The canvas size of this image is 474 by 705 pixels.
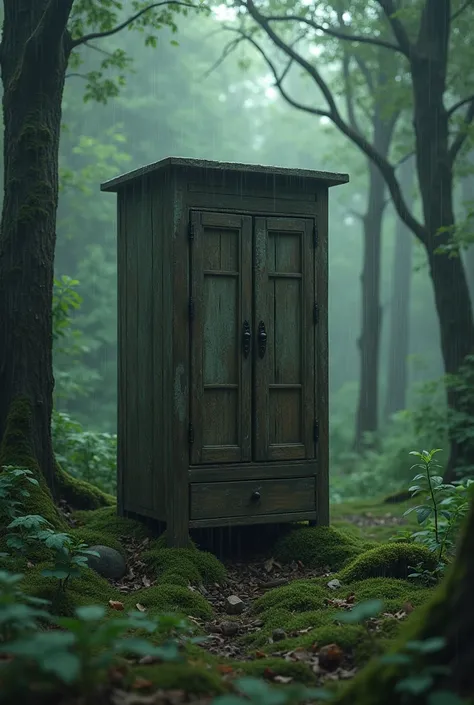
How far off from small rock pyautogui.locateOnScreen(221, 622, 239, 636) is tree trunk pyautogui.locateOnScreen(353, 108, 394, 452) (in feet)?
43.1

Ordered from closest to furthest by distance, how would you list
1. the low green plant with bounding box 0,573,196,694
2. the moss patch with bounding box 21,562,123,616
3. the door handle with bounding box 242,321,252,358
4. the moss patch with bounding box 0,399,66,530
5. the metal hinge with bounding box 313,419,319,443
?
the low green plant with bounding box 0,573,196,694, the moss patch with bounding box 21,562,123,616, the moss patch with bounding box 0,399,66,530, the door handle with bounding box 242,321,252,358, the metal hinge with bounding box 313,419,319,443

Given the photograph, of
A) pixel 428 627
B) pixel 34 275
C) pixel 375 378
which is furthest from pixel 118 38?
pixel 428 627

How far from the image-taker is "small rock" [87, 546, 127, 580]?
19.9ft

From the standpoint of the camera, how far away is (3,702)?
110 inches

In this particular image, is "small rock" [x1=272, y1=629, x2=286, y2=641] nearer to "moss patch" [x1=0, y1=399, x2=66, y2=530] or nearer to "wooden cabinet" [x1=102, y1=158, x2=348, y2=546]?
"wooden cabinet" [x1=102, y1=158, x2=348, y2=546]

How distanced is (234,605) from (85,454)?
466 cm

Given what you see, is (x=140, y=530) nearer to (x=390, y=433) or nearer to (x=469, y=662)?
(x=469, y=662)

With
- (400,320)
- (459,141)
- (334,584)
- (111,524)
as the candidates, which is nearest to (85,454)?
(111,524)

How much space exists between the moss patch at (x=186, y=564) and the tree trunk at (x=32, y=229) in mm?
1215

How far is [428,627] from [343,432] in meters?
24.1

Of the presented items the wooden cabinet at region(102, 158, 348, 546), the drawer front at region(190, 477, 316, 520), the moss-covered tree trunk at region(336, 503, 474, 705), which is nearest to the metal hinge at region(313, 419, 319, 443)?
the wooden cabinet at region(102, 158, 348, 546)

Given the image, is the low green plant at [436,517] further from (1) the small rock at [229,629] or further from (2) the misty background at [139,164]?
(2) the misty background at [139,164]

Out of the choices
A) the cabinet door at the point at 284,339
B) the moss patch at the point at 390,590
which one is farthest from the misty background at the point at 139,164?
the moss patch at the point at 390,590

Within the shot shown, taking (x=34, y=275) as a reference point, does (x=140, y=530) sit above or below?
below
